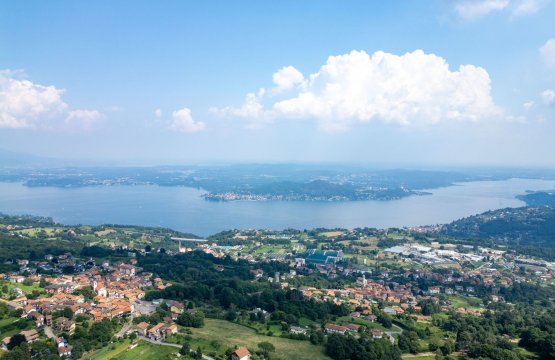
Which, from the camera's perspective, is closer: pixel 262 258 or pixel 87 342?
pixel 87 342

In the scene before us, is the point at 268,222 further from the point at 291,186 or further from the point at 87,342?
the point at 87,342

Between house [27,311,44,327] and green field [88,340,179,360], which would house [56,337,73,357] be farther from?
house [27,311,44,327]

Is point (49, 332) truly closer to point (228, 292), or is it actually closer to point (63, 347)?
point (63, 347)

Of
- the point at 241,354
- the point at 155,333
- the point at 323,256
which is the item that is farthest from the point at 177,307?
the point at 323,256

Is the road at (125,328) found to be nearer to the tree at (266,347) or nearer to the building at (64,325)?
the building at (64,325)

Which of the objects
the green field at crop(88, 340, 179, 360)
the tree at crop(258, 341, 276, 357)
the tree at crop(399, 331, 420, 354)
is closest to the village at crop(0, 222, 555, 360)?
the green field at crop(88, 340, 179, 360)

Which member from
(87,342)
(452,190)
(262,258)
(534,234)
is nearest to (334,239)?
(262,258)

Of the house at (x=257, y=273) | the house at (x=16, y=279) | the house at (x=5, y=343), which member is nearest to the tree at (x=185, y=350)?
the house at (x=5, y=343)
